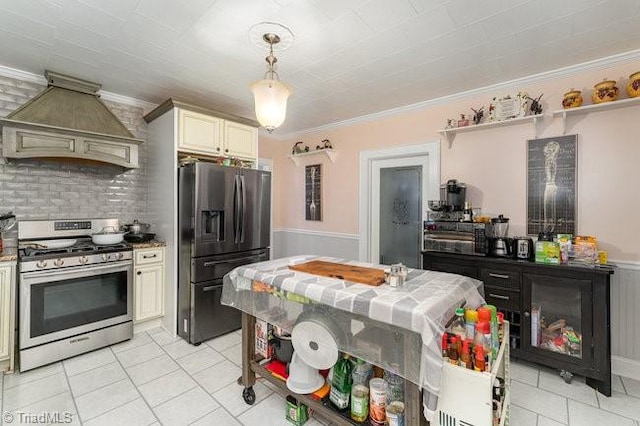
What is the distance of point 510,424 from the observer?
1.81 m

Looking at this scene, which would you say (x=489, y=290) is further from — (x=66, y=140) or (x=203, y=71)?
(x=66, y=140)

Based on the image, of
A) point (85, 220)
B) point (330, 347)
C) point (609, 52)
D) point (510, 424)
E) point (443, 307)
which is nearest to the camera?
point (443, 307)

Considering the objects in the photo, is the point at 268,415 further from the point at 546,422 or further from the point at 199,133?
the point at 199,133

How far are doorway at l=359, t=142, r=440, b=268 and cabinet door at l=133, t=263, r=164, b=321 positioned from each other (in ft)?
7.85

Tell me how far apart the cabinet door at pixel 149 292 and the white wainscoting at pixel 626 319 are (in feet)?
13.5

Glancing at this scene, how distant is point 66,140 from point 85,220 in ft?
2.74

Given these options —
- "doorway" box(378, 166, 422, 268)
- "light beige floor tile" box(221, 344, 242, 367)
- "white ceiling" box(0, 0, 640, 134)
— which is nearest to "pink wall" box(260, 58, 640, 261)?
"white ceiling" box(0, 0, 640, 134)

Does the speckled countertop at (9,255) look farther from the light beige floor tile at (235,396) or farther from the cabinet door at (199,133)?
the light beige floor tile at (235,396)

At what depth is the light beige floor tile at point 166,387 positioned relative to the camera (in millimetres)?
2023

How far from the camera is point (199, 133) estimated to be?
3047mm

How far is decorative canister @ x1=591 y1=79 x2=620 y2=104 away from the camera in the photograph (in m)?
2.25

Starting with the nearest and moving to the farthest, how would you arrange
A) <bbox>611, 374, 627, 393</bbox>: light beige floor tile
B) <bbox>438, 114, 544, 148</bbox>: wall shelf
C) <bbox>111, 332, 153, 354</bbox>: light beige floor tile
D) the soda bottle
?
the soda bottle, <bbox>611, 374, 627, 393</bbox>: light beige floor tile, <bbox>438, 114, 544, 148</bbox>: wall shelf, <bbox>111, 332, 153, 354</bbox>: light beige floor tile

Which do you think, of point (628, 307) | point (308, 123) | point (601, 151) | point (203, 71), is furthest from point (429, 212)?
point (203, 71)

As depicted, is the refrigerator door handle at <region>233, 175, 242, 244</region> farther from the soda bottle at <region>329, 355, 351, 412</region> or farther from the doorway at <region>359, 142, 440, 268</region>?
the soda bottle at <region>329, 355, 351, 412</region>
